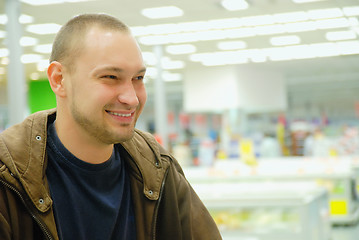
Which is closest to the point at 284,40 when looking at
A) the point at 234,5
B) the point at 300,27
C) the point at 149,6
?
the point at 300,27

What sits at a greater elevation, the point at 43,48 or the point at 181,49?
the point at 43,48

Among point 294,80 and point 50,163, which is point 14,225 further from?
point 294,80

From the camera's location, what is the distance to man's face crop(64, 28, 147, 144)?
126 centimetres

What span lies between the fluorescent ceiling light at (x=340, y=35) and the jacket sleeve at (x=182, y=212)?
35.1 feet

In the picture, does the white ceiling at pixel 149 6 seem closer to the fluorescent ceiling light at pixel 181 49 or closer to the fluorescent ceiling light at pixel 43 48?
the fluorescent ceiling light at pixel 43 48

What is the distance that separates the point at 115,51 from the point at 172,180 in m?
0.42

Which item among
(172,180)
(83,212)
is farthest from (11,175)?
(172,180)

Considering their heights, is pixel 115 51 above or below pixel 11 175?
above

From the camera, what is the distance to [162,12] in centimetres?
898

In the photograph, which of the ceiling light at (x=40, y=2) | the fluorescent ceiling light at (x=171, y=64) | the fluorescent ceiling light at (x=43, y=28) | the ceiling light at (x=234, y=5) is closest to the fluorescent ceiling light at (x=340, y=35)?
the ceiling light at (x=234, y=5)

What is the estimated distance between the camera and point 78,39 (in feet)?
4.21

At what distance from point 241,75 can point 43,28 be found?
7.35m

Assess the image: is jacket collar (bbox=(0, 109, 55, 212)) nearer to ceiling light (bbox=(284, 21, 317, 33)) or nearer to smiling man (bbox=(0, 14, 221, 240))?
smiling man (bbox=(0, 14, 221, 240))

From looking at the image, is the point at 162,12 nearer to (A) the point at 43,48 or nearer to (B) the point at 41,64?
(A) the point at 43,48
